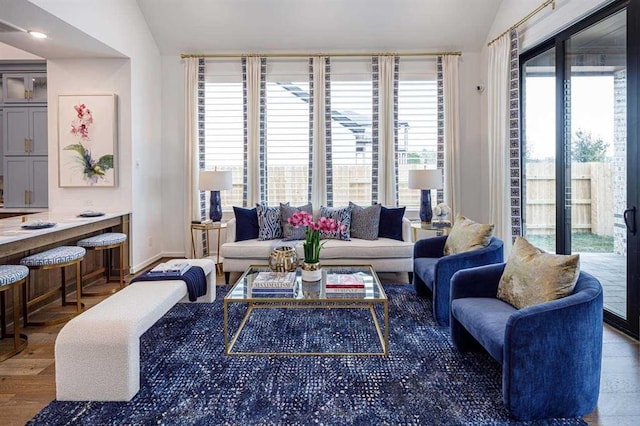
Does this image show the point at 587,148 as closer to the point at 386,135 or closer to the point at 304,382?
the point at 386,135

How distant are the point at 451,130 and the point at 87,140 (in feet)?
16.2

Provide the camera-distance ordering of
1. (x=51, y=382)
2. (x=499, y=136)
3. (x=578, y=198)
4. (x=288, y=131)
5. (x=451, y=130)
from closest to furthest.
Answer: (x=51, y=382)
(x=578, y=198)
(x=499, y=136)
(x=451, y=130)
(x=288, y=131)

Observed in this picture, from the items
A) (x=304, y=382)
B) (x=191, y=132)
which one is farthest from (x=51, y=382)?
(x=191, y=132)

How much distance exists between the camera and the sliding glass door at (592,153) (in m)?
3.11

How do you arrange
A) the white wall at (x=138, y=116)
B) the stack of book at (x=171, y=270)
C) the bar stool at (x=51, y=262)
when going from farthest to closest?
the white wall at (x=138, y=116) → the stack of book at (x=171, y=270) → the bar stool at (x=51, y=262)

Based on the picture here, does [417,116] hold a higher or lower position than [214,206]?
higher

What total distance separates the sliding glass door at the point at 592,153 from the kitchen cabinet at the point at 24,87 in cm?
675

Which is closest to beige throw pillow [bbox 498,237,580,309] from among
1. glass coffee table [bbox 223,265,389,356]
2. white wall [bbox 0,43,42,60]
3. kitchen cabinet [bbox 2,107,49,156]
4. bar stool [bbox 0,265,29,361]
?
glass coffee table [bbox 223,265,389,356]

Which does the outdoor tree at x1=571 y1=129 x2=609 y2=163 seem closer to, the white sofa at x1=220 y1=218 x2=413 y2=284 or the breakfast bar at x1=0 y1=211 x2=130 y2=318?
the white sofa at x1=220 y1=218 x2=413 y2=284

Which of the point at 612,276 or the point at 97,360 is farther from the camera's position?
the point at 612,276

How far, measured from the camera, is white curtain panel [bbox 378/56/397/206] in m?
5.61

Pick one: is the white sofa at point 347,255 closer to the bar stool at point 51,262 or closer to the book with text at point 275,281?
the book with text at point 275,281

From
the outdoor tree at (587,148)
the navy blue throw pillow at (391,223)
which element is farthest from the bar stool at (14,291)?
the outdoor tree at (587,148)

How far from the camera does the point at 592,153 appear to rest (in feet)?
11.8
